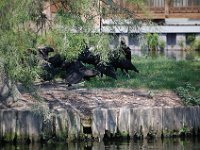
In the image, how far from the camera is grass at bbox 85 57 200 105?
49.7 feet

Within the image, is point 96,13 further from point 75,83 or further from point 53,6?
point 75,83

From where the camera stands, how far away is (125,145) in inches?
478

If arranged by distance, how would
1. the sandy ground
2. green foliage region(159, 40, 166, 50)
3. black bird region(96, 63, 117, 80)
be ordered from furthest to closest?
green foliage region(159, 40, 166, 50), black bird region(96, 63, 117, 80), the sandy ground

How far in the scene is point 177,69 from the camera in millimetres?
19375

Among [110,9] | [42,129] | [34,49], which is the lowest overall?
[42,129]

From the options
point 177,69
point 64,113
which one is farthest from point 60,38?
point 177,69

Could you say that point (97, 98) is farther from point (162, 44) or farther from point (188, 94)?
point (162, 44)

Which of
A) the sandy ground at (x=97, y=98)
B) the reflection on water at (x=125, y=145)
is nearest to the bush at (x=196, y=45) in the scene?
the sandy ground at (x=97, y=98)

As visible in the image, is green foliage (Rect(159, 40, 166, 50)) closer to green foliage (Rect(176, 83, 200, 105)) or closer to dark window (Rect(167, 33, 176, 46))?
dark window (Rect(167, 33, 176, 46))

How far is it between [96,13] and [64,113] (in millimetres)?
2878

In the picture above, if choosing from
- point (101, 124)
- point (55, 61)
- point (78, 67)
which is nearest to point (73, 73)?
point (78, 67)

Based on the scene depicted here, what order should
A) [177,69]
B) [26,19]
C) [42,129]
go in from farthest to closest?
[177,69], [42,129], [26,19]

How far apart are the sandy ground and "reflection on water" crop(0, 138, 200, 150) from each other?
0.89 metres

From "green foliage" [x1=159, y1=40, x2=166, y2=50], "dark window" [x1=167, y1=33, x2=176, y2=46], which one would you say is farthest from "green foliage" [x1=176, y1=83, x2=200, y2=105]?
"dark window" [x1=167, y1=33, x2=176, y2=46]
